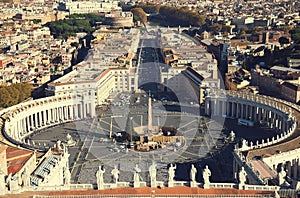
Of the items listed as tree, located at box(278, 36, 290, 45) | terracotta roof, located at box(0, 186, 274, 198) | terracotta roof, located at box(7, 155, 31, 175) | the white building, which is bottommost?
terracotta roof, located at box(7, 155, 31, 175)

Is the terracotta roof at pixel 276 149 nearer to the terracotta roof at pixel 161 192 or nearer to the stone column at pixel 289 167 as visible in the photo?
the stone column at pixel 289 167

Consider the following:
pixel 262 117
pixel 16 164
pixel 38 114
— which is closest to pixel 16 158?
pixel 16 164

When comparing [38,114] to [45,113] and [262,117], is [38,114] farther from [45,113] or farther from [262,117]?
[262,117]

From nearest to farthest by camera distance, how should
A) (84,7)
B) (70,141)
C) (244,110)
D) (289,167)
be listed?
(289,167) < (70,141) < (244,110) < (84,7)

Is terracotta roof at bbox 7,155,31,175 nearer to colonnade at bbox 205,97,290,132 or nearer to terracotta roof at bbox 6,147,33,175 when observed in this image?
terracotta roof at bbox 6,147,33,175

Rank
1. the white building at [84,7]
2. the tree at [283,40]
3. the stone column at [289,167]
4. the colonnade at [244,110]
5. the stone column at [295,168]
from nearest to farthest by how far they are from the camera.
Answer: the stone column at [289,167] → the stone column at [295,168] → the colonnade at [244,110] → the tree at [283,40] → the white building at [84,7]

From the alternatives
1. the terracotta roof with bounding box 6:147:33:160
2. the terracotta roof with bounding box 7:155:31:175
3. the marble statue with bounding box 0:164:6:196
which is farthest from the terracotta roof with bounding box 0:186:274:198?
the terracotta roof with bounding box 6:147:33:160

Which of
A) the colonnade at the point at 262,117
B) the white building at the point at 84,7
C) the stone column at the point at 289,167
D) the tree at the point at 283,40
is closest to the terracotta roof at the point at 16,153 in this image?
the colonnade at the point at 262,117

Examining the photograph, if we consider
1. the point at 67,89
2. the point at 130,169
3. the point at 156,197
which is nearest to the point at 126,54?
the point at 67,89

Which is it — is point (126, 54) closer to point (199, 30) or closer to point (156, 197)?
point (199, 30)
